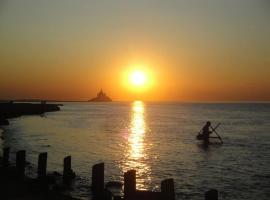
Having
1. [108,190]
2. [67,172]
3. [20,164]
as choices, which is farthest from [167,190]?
[67,172]

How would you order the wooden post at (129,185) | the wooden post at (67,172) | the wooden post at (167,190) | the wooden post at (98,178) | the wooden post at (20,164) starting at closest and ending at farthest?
1. the wooden post at (167,190)
2. the wooden post at (129,185)
3. the wooden post at (98,178)
4. the wooden post at (20,164)
5. the wooden post at (67,172)

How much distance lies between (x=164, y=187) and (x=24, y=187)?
6711 millimetres

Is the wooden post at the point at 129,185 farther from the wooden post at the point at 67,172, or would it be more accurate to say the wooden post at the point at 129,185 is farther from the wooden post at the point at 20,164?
the wooden post at the point at 67,172

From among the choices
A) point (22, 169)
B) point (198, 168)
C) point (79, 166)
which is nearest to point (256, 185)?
point (198, 168)

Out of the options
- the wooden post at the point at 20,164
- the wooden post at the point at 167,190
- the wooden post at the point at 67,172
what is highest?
the wooden post at the point at 167,190

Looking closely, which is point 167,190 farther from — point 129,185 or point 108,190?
point 108,190

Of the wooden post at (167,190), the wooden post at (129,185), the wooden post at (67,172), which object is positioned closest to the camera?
the wooden post at (167,190)

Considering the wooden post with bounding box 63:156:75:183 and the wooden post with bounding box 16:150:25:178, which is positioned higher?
the wooden post with bounding box 16:150:25:178

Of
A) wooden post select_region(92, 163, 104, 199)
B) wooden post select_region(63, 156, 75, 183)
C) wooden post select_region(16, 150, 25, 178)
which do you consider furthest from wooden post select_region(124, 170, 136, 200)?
wooden post select_region(63, 156, 75, 183)

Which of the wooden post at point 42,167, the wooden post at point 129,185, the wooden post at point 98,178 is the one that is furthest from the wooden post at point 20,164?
the wooden post at point 129,185

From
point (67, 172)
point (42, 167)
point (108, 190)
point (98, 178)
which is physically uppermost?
point (42, 167)

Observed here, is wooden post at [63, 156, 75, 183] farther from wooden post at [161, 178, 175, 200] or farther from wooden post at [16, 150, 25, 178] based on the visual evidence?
wooden post at [161, 178, 175, 200]

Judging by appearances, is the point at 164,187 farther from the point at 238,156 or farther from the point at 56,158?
the point at 238,156

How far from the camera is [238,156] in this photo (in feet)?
134
